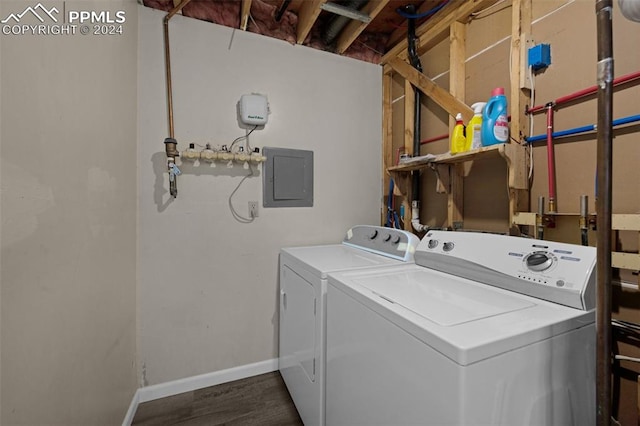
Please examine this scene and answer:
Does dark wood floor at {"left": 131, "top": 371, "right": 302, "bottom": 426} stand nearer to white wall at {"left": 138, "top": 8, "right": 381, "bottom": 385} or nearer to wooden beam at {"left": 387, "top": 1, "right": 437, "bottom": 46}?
white wall at {"left": 138, "top": 8, "right": 381, "bottom": 385}

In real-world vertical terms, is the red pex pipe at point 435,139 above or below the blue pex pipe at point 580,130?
above

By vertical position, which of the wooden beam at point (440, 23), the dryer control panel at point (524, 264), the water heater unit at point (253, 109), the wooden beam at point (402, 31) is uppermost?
the wooden beam at point (402, 31)

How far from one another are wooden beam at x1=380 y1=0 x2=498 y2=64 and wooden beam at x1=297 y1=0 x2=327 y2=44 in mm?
760

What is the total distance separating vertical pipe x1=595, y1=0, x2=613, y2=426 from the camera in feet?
2.35

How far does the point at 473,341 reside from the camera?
648 millimetres

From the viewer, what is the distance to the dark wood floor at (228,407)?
1.56 meters

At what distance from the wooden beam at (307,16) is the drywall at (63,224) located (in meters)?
1.10

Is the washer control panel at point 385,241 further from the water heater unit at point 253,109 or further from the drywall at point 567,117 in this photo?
the water heater unit at point 253,109

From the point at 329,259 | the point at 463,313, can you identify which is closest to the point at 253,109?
the point at 329,259

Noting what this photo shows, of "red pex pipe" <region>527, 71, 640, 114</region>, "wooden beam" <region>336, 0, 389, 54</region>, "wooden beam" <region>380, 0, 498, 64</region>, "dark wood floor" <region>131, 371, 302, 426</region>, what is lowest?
"dark wood floor" <region>131, 371, 302, 426</region>

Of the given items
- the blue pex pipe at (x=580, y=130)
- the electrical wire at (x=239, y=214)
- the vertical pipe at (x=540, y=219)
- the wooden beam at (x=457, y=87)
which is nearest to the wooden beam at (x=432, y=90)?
the wooden beam at (x=457, y=87)

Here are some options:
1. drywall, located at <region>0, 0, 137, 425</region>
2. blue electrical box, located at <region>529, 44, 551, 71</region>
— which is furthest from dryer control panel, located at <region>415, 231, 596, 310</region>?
drywall, located at <region>0, 0, 137, 425</region>

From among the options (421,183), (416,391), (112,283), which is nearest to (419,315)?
(416,391)

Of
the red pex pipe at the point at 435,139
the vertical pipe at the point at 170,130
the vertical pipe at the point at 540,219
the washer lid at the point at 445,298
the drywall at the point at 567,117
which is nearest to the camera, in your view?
the washer lid at the point at 445,298
